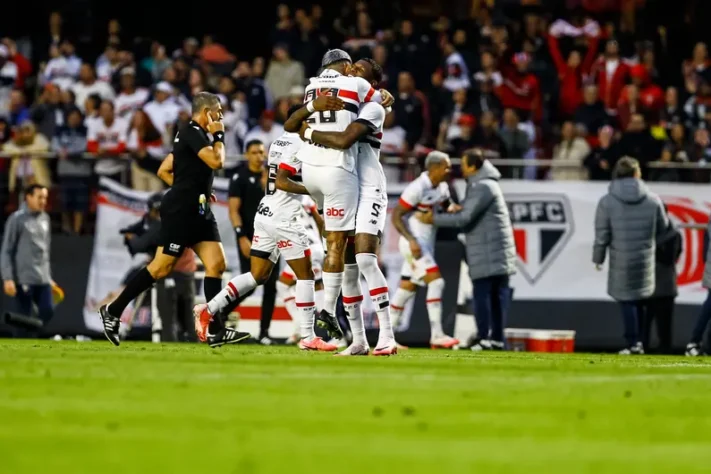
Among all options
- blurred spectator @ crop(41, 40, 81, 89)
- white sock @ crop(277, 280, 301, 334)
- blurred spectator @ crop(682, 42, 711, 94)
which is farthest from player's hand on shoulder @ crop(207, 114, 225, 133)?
blurred spectator @ crop(682, 42, 711, 94)

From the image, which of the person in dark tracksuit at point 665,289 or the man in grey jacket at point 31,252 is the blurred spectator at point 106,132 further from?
the person in dark tracksuit at point 665,289

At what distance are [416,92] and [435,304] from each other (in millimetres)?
5757

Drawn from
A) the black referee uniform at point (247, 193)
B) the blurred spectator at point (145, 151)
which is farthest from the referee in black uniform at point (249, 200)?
the blurred spectator at point (145, 151)

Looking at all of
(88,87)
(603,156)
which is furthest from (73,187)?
(603,156)

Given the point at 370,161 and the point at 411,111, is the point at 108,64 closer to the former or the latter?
the point at 411,111

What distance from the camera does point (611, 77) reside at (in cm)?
2420

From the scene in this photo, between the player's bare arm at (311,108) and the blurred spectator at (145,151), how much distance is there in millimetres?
8549

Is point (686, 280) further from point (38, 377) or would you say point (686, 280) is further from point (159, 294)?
point (38, 377)

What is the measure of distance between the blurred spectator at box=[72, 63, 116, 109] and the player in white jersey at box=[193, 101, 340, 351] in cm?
969

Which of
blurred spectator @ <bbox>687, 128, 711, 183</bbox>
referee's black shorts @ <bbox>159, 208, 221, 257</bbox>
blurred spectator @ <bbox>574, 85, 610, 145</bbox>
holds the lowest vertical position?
referee's black shorts @ <bbox>159, 208, 221, 257</bbox>

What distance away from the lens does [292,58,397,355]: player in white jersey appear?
12.5 m

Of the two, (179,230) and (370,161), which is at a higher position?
(370,161)

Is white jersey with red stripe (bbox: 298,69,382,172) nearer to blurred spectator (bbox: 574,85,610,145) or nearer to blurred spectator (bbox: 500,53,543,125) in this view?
blurred spectator (bbox: 574,85,610,145)

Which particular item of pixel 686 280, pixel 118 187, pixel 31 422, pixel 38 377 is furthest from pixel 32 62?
pixel 31 422
